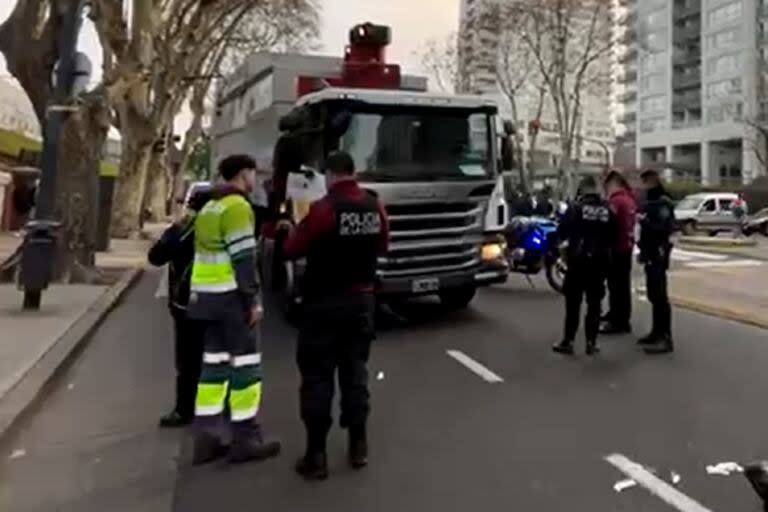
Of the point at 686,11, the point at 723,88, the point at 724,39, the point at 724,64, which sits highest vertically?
the point at 686,11

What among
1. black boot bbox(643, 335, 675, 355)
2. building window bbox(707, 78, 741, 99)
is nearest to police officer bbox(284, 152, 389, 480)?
black boot bbox(643, 335, 675, 355)

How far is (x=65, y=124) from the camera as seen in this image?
1603 centimetres

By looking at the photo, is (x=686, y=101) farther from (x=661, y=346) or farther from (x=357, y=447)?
(x=357, y=447)

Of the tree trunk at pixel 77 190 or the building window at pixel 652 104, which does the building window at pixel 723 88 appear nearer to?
the building window at pixel 652 104

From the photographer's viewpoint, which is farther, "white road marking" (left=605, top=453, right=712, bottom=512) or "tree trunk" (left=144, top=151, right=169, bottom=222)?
"tree trunk" (left=144, top=151, right=169, bottom=222)

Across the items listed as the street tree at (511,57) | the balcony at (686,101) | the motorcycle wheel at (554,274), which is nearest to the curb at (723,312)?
the motorcycle wheel at (554,274)

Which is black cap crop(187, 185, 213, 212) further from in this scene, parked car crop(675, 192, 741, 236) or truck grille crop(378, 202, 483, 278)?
parked car crop(675, 192, 741, 236)

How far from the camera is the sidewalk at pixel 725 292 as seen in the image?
1389 centimetres

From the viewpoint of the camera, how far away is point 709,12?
109 metres

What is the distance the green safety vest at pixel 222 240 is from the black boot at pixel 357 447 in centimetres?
117

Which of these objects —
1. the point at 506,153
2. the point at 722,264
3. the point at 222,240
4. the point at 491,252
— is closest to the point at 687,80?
the point at 722,264

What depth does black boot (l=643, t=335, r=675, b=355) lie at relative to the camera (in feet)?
34.5

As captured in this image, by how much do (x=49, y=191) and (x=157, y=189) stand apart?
104ft

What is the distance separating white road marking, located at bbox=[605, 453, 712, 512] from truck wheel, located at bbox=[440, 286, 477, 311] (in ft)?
23.3
